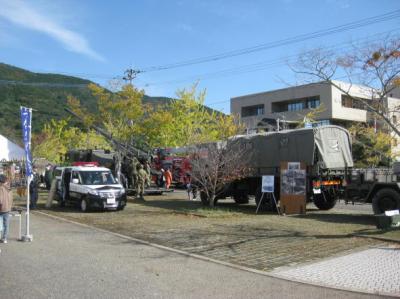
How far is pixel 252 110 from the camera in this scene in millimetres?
76812

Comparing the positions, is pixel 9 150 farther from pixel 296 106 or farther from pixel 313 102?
pixel 296 106

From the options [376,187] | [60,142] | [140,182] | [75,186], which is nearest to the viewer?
[376,187]

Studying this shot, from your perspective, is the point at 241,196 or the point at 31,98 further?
the point at 31,98

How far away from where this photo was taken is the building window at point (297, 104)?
6628 centimetres

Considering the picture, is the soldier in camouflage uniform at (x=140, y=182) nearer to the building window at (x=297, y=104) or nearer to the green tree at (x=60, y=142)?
the green tree at (x=60, y=142)

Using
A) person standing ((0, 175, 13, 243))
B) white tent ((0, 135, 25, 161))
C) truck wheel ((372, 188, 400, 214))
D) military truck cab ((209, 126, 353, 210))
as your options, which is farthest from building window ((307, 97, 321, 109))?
person standing ((0, 175, 13, 243))

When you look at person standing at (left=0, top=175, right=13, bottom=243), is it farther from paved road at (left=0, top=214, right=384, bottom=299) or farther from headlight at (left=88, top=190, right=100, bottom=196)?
headlight at (left=88, top=190, right=100, bottom=196)

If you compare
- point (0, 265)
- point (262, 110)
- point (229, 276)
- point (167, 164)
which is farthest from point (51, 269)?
point (262, 110)

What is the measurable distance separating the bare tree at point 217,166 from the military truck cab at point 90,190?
3.15 meters

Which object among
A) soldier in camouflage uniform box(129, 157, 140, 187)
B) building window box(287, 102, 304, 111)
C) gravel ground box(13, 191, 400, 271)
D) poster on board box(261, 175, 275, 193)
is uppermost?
building window box(287, 102, 304, 111)

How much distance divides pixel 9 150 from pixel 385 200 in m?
34.0

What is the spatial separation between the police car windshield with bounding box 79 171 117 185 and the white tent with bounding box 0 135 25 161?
22797mm

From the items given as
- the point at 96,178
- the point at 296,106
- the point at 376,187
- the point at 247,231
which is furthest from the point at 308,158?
the point at 296,106

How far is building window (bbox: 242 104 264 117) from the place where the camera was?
74.8m
